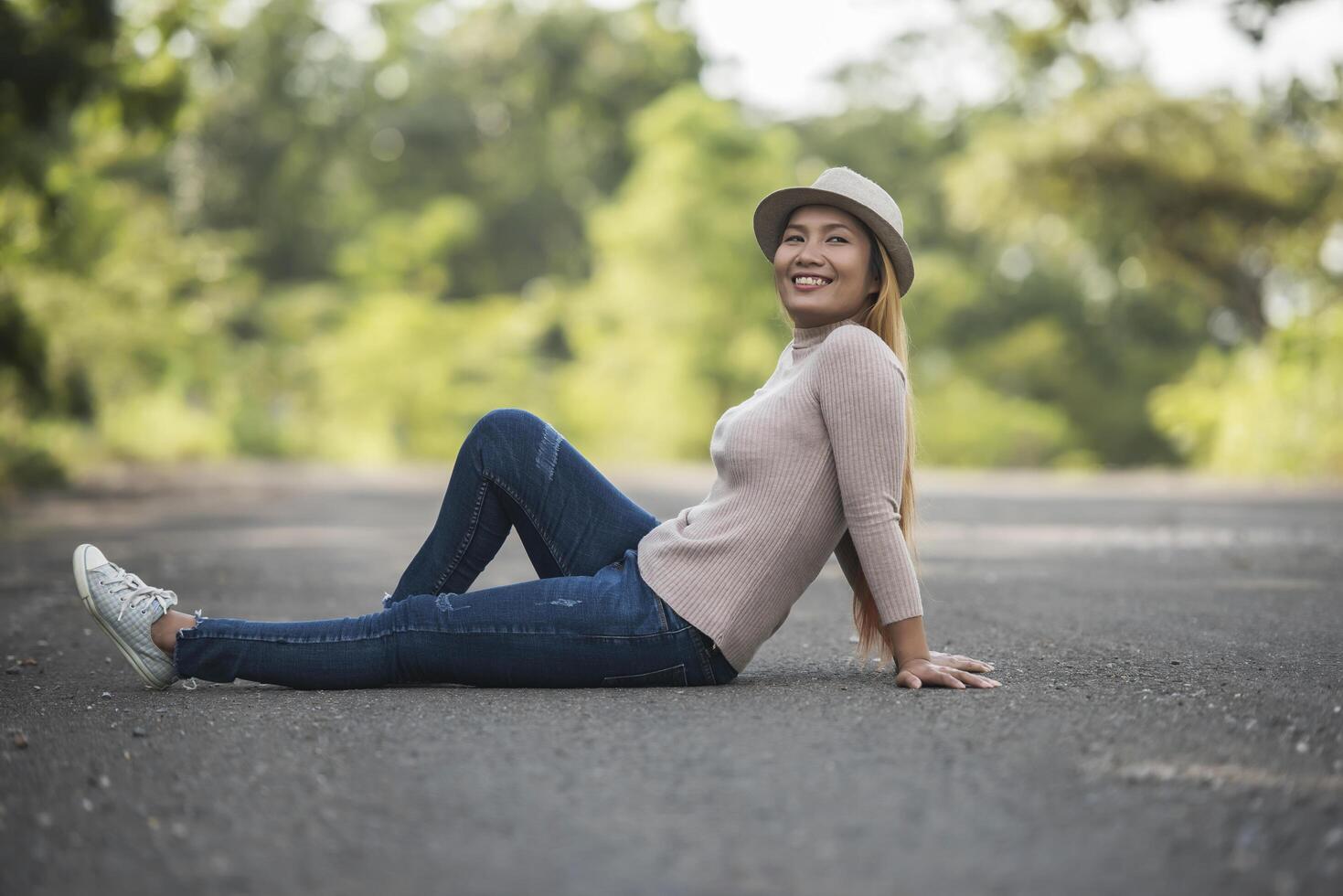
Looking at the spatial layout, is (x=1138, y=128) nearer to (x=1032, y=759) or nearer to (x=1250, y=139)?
(x=1250, y=139)

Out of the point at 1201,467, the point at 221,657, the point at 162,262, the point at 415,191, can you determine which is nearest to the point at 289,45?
the point at 415,191

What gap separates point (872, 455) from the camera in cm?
326

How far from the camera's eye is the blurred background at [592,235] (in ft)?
47.6

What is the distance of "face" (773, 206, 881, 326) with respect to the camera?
3494 mm

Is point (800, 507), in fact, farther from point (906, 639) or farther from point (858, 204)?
point (858, 204)

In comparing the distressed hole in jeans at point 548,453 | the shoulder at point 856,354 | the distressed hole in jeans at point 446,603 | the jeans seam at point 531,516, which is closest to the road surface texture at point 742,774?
the distressed hole in jeans at point 446,603

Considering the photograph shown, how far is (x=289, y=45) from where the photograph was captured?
39.8 m

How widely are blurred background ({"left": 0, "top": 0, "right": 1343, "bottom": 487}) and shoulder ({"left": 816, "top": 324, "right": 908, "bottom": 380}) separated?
474cm

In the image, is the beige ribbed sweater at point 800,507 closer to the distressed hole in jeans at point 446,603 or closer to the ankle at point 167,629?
the distressed hole in jeans at point 446,603

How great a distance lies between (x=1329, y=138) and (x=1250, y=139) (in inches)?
49.7

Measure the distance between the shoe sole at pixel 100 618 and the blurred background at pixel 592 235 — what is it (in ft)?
17.2

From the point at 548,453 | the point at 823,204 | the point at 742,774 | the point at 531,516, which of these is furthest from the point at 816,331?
the point at 742,774

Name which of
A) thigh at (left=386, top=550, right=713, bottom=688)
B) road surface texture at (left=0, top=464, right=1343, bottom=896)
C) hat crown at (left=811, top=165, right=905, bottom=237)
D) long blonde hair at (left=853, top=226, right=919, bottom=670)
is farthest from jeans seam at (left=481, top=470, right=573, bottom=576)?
hat crown at (left=811, top=165, right=905, bottom=237)

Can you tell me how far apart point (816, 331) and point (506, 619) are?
A: 1.03 m
